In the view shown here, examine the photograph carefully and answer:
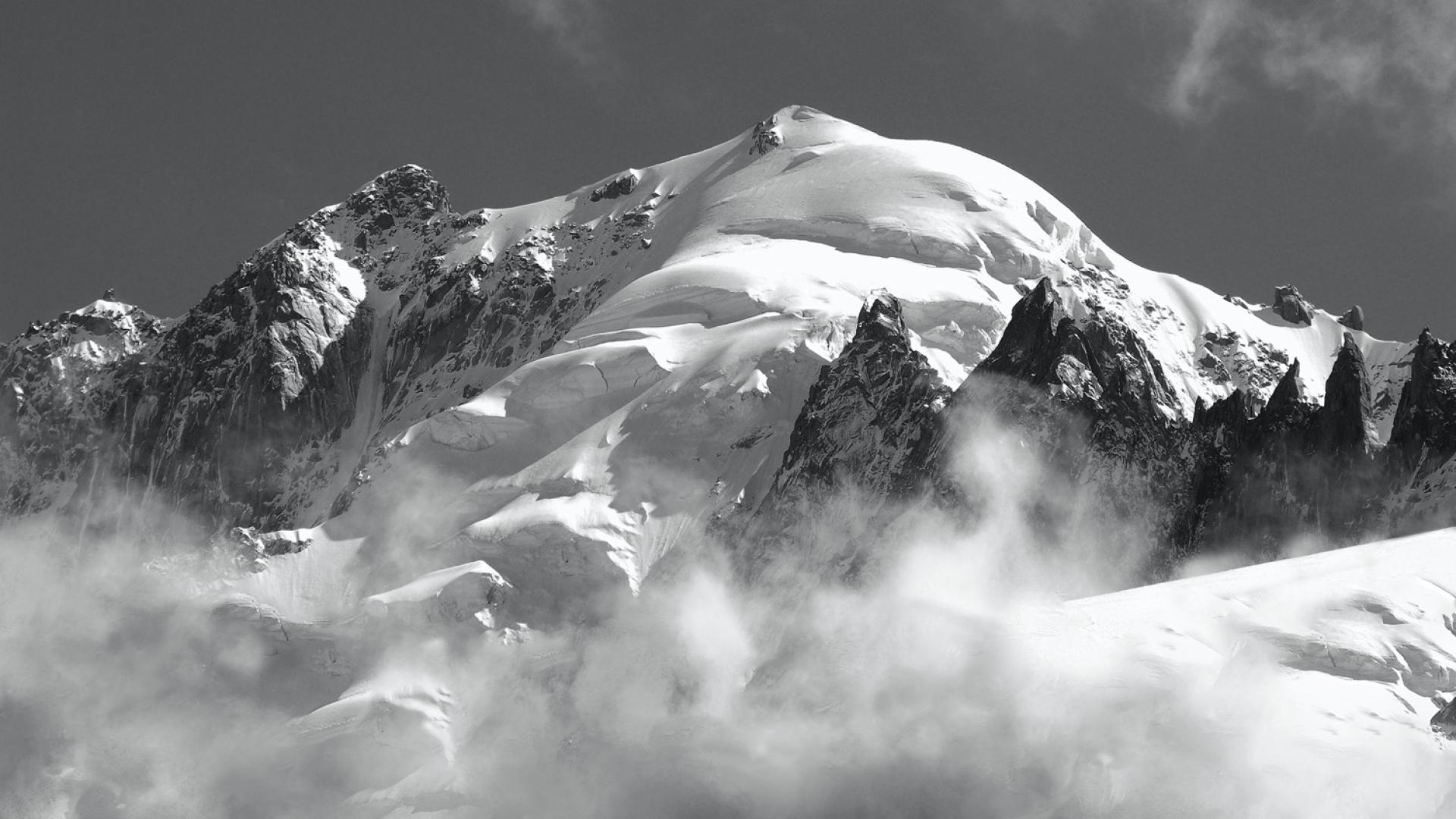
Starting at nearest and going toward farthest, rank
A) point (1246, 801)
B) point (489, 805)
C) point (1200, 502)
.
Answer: point (1246, 801)
point (489, 805)
point (1200, 502)

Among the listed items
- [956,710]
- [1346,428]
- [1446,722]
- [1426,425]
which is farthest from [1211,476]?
[1446,722]

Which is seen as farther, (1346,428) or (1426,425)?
(1346,428)

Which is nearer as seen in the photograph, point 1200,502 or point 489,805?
point 489,805

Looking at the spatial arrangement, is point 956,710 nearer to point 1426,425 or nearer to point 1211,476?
point 1211,476

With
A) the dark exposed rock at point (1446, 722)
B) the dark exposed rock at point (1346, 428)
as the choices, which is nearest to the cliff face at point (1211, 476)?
the dark exposed rock at point (1346, 428)

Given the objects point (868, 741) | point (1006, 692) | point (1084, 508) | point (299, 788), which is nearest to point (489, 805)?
point (299, 788)

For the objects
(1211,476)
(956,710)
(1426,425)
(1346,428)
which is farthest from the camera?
(1211,476)

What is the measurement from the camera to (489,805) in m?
185

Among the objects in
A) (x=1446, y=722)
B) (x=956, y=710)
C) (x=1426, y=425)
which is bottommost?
(x=1446, y=722)

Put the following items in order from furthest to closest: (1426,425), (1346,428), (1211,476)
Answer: (1211,476)
(1346,428)
(1426,425)

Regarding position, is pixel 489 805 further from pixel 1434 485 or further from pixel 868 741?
pixel 1434 485

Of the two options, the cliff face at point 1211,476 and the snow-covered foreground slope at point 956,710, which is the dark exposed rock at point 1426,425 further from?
the snow-covered foreground slope at point 956,710

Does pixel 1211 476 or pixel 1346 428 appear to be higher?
pixel 1346 428

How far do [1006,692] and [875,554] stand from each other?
2488 centimetres
